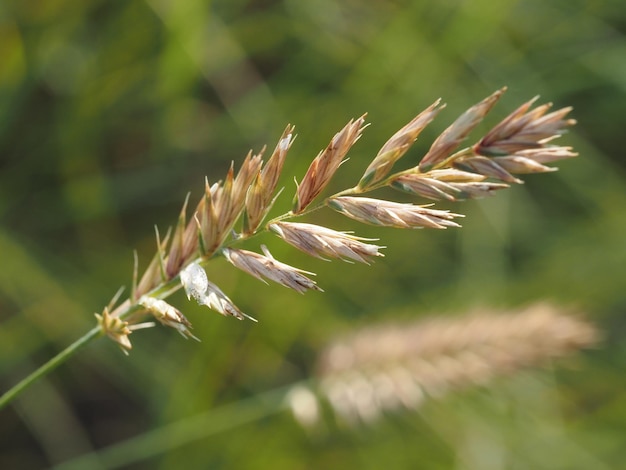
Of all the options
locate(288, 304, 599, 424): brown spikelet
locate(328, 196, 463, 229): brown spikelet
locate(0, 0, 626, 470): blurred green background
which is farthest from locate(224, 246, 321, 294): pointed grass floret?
locate(0, 0, 626, 470): blurred green background

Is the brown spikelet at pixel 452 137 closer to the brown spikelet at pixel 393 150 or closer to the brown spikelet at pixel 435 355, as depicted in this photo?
the brown spikelet at pixel 393 150

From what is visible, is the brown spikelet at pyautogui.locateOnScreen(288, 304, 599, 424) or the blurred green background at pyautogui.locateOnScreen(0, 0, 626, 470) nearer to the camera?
the brown spikelet at pyautogui.locateOnScreen(288, 304, 599, 424)

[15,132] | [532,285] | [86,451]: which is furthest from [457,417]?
[15,132]

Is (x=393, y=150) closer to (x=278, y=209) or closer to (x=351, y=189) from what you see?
(x=351, y=189)

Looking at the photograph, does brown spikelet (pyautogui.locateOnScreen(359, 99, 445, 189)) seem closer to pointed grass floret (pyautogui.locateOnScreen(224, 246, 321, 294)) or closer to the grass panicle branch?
the grass panicle branch

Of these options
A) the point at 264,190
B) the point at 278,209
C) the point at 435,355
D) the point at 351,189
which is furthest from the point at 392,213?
the point at 278,209

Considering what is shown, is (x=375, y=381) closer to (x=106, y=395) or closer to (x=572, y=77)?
(x=106, y=395)
